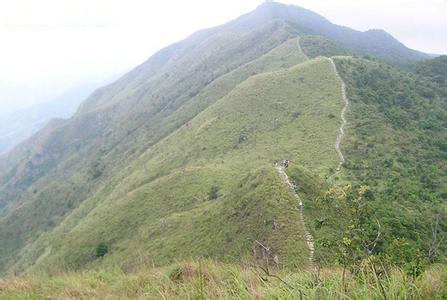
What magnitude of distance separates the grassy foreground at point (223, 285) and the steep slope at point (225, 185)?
429 centimetres

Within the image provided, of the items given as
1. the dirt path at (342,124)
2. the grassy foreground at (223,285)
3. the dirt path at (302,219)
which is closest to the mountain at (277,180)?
the dirt path at (302,219)

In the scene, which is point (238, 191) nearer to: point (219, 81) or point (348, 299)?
point (348, 299)

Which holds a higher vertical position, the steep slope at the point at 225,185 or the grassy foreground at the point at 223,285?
the grassy foreground at the point at 223,285

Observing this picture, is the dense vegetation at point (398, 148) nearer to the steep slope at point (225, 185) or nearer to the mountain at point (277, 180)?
the mountain at point (277, 180)

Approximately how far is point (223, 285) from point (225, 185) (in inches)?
1716

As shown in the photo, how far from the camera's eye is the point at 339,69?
82.8 m

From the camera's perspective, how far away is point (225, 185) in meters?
50.9

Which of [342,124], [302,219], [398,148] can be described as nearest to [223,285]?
[302,219]

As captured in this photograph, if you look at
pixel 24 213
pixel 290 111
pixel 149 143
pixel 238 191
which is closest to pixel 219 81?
pixel 149 143

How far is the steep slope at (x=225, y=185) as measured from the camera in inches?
1332

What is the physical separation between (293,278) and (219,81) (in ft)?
396

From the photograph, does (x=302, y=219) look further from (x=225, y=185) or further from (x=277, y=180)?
(x=225, y=185)

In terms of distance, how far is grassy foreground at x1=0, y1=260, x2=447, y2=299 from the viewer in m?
5.47

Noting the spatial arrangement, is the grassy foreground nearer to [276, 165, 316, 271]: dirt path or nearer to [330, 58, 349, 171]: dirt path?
[276, 165, 316, 271]: dirt path
